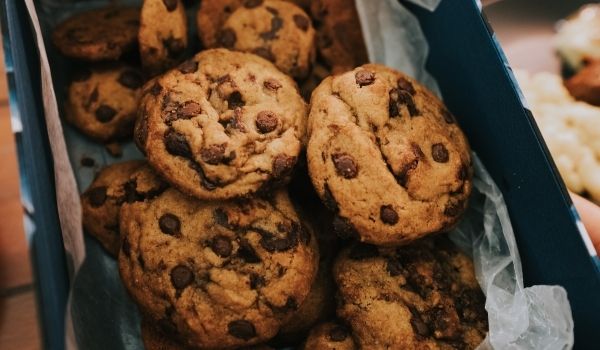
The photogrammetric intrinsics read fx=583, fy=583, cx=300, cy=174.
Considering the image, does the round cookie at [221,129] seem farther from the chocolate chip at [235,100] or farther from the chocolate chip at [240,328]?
the chocolate chip at [240,328]

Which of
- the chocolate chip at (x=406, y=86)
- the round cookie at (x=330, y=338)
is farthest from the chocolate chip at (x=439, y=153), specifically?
the round cookie at (x=330, y=338)

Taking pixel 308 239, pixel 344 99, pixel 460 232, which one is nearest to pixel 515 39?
pixel 460 232

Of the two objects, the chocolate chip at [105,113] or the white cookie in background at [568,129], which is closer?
the chocolate chip at [105,113]

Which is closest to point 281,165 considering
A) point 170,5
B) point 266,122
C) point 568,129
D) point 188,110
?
point 266,122

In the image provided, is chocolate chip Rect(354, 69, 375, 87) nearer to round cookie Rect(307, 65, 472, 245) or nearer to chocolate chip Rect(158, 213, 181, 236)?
round cookie Rect(307, 65, 472, 245)

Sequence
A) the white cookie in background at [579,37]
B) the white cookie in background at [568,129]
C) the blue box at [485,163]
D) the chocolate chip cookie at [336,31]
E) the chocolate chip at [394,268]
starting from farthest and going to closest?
the white cookie in background at [579,37] → the white cookie in background at [568,129] → the chocolate chip cookie at [336,31] → the chocolate chip at [394,268] → the blue box at [485,163]

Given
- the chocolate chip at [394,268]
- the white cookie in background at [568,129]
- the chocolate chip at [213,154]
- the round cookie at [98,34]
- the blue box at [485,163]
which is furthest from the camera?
the white cookie in background at [568,129]
